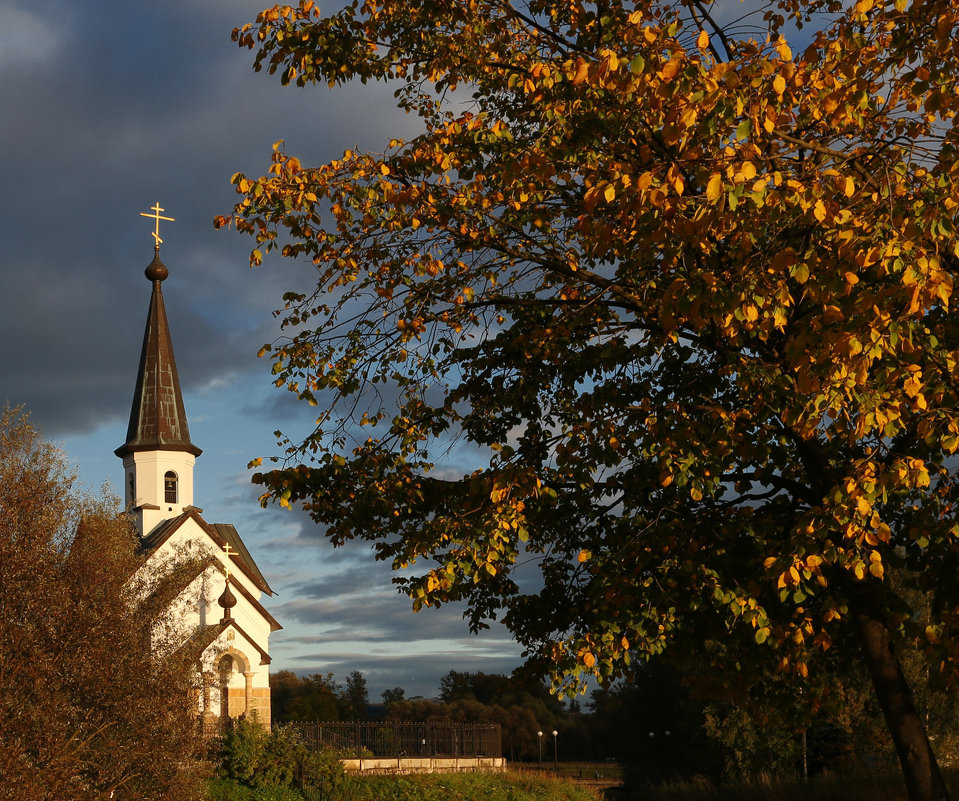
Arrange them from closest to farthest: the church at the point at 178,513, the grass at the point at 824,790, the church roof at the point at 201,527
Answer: the grass at the point at 824,790
the church at the point at 178,513
the church roof at the point at 201,527

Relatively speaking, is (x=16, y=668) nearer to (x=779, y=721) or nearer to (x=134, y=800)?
(x=134, y=800)

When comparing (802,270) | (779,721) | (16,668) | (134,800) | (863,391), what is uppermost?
(802,270)

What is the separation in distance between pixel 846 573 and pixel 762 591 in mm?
1139

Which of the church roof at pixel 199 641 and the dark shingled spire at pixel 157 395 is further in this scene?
the dark shingled spire at pixel 157 395

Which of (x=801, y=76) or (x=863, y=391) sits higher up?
(x=801, y=76)

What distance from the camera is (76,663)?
18.0 meters

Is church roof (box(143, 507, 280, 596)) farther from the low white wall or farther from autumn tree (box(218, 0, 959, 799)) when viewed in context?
autumn tree (box(218, 0, 959, 799))

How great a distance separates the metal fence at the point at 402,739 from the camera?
118 feet

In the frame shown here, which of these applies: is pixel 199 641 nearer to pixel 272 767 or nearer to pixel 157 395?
pixel 272 767

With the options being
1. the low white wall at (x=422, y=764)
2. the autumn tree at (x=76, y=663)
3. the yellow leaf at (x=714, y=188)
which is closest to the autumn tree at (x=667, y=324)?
the yellow leaf at (x=714, y=188)

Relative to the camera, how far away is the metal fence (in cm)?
3584

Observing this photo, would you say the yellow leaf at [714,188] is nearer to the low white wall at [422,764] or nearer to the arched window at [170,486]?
the low white wall at [422,764]

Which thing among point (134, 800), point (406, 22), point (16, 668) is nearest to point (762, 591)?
point (406, 22)

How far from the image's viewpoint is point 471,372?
13172mm
